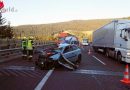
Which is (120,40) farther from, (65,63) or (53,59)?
(53,59)

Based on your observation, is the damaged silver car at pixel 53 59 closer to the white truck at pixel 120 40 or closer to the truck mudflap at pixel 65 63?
the truck mudflap at pixel 65 63

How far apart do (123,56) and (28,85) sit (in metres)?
12.5

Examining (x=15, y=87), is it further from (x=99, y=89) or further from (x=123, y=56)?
(x=123, y=56)

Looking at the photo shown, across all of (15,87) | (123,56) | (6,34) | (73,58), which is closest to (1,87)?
(15,87)

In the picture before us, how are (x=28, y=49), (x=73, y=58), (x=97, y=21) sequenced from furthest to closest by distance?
(x=97, y=21)
(x=28, y=49)
(x=73, y=58)

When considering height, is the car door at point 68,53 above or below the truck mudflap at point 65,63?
above

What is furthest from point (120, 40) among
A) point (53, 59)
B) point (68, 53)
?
point (53, 59)

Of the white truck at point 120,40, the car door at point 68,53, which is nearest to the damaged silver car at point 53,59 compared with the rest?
the car door at point 68,53

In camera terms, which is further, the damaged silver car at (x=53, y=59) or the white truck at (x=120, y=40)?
the white truck at (x=120, y=40)

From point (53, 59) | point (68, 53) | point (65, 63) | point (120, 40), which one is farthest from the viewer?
point (120, 40)

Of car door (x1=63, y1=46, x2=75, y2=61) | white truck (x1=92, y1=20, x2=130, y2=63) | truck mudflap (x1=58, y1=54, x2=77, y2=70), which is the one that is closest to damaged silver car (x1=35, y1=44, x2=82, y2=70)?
truck mudflap (x1=58, y1=54, x2=77, y2=70)

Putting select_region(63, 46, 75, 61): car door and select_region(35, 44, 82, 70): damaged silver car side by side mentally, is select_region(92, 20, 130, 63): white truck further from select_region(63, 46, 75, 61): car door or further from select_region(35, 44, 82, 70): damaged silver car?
select_region(35, 44, 82, 70): damaged silver car

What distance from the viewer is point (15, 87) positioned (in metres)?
12.0

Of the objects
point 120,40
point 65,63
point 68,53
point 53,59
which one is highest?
point 120,40
